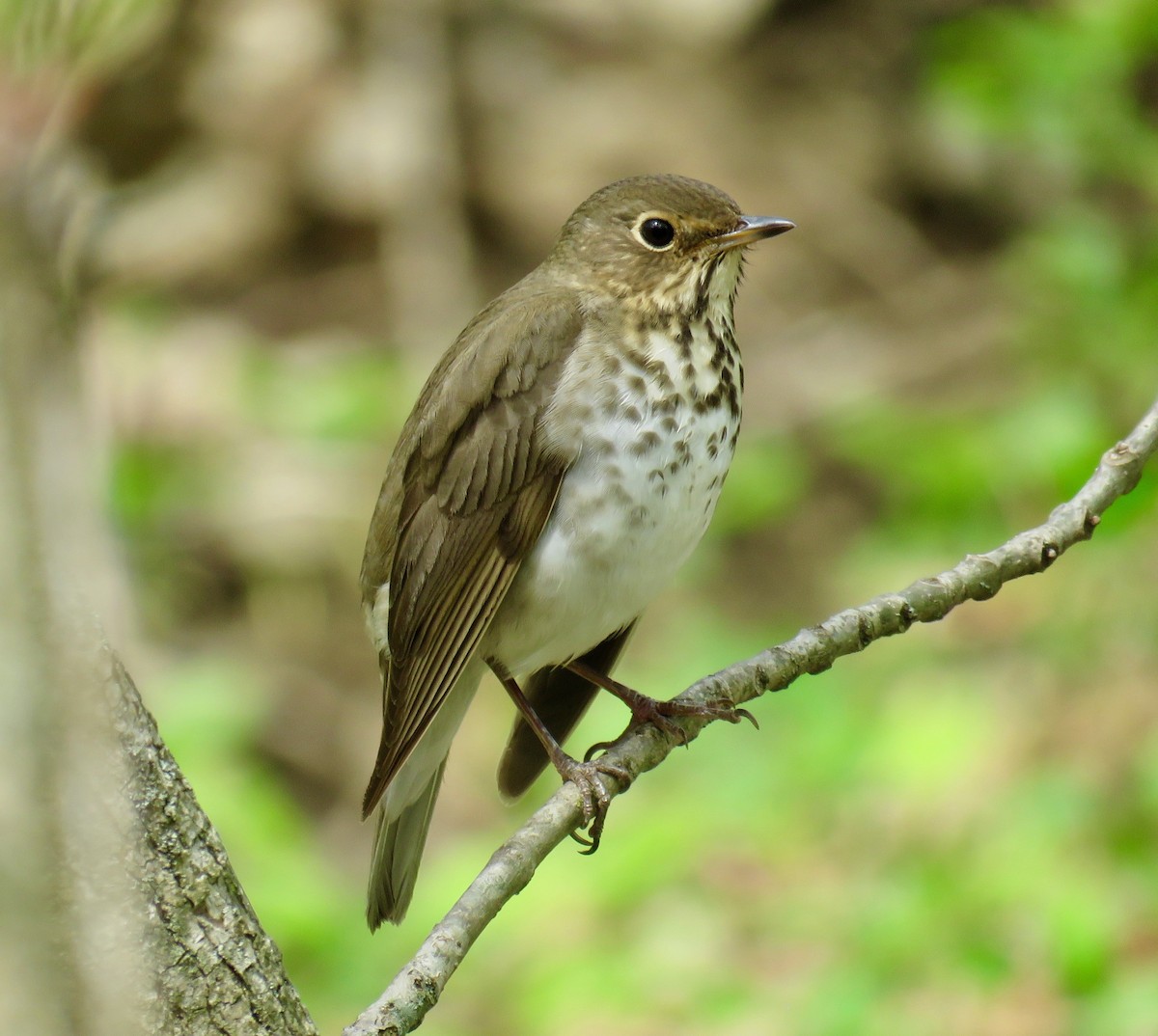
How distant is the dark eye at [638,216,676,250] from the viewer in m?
2.84

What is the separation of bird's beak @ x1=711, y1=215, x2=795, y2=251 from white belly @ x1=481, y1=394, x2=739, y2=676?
0.33 m

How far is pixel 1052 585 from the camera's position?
4.59 meters

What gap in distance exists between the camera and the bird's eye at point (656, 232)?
2836 millimetres

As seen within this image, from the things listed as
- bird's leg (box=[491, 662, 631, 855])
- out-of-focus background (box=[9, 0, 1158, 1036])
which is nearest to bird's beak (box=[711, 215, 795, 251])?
bird's leg (box=[491, 662, 631, 855])

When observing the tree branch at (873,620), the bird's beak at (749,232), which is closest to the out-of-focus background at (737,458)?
the tree branch at (873,620)

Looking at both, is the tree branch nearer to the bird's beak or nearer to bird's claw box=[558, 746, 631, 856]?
bird's claw box=[558, 746, 631, 856]

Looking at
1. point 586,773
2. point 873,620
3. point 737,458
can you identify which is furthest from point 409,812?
point 737,458

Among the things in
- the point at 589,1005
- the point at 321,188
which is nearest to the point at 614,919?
the point at 589,1005

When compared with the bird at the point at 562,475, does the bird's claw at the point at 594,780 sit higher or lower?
lower

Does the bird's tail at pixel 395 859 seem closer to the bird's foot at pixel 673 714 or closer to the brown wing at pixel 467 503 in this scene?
the brown wing at pixel 467 503

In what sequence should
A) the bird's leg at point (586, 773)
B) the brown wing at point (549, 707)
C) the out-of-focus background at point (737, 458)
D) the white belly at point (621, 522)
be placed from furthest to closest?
the out-of-focus background at point (737, 458), the brown wing at point (549, 707), the white belly at point (621, 522), the bird's leg at point (586, 773)

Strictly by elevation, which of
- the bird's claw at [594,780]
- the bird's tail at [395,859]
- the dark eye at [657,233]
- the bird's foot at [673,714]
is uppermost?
the dark eye at [657,233]

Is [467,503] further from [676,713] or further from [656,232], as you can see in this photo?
[656,232]

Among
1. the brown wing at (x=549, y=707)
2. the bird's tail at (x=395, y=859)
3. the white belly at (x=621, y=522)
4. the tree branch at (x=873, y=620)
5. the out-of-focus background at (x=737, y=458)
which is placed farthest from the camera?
the out-of-focus background at (x=737, y=458)
